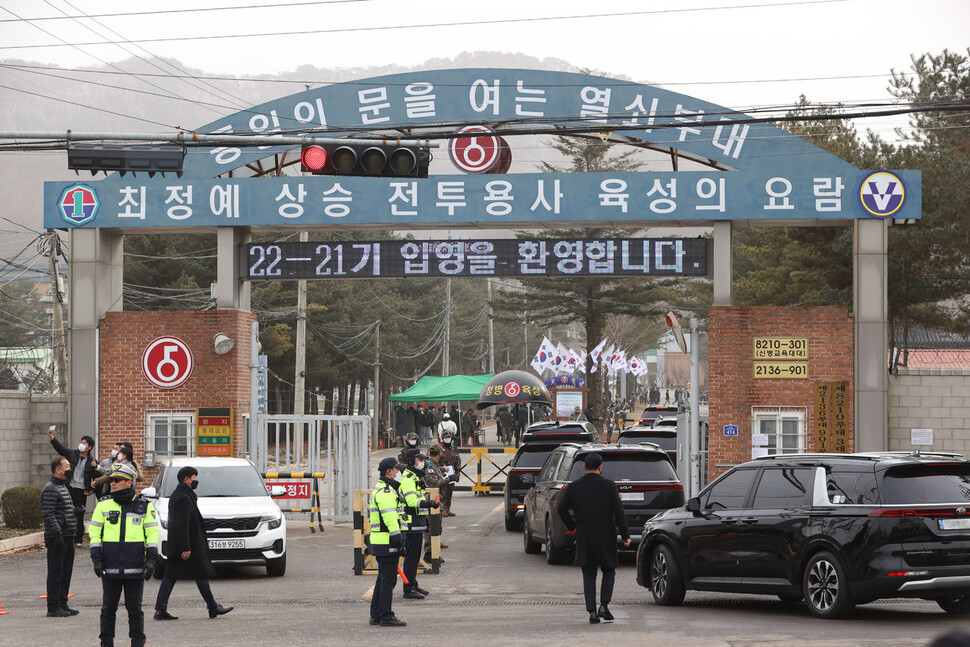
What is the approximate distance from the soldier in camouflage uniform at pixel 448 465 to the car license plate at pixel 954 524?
13919mm

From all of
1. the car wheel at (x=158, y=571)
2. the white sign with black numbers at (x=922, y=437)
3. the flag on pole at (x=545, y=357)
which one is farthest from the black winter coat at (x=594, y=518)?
the flag on pole at (x=545, y=357)

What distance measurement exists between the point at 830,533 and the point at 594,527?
90.3 inches

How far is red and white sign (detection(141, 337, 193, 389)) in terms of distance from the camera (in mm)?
26469

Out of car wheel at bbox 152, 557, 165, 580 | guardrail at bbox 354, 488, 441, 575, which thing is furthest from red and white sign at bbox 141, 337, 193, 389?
guardrail at bbox 354, 488, 441, 575

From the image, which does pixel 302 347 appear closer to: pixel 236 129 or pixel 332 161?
pixel 236 129

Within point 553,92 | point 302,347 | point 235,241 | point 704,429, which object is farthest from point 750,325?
point 302,347

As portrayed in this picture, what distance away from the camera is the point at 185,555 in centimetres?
1349

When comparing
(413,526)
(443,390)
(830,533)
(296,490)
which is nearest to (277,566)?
(413,526)

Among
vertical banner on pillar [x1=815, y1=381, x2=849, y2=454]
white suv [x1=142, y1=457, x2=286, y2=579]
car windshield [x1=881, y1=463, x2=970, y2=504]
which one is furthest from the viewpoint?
vertical banner on pillar [x1=815, y1=381, x2=849, y2=454]

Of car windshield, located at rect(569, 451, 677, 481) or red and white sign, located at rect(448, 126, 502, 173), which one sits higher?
red and white sign, located at rect(448, 126, 502, 173)

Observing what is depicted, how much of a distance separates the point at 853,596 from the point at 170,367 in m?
17.5

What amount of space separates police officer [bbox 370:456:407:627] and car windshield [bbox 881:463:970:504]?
4785 mm

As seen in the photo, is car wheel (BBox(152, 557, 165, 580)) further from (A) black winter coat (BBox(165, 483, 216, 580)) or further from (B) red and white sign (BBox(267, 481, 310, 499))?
(B) red and white sign (BBox(267, 481, 310, 499))

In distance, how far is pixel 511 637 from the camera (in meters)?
11.7
